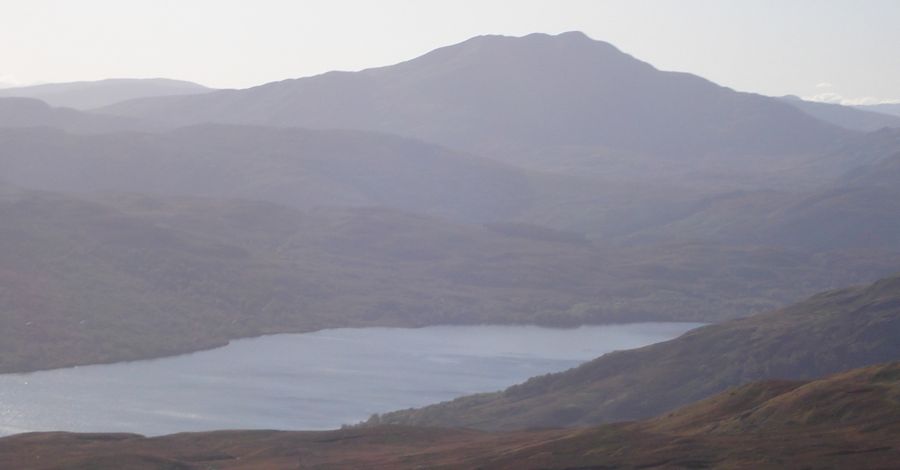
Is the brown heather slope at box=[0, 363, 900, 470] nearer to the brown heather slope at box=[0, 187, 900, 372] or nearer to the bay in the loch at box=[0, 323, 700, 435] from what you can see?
the bay in the loch at box=[0, 323, 700, 435]

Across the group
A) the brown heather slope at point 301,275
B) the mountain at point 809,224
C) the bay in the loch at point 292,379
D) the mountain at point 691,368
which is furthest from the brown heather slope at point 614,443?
the mountain at point 809,224

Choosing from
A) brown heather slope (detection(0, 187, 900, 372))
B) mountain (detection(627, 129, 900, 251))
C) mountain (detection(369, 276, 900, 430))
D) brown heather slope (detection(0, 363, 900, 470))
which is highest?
mountain (detection(627, 129, 900, 251))

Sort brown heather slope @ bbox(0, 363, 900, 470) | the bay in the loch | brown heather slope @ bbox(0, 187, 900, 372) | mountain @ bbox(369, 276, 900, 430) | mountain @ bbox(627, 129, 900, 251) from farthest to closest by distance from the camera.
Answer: mountain @ bbox(627, 129, 900, 251)
brown heather slope @ bbox(0, 187, 900, 372)
the bay in the loch
mountain @ bbox(369, 276, 900, 430)
brown heather slope @ bbox(0, 363, 900, 470)

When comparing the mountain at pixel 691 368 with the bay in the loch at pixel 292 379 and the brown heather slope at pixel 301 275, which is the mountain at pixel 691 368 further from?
the brown heather slope at pixel 301 275

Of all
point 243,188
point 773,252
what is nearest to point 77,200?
point 243,188

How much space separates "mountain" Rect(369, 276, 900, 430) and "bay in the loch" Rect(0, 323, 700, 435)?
719 centimetres

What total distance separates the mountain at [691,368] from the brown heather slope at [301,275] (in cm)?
3272

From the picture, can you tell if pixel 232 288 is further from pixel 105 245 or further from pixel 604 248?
pixel 604 248

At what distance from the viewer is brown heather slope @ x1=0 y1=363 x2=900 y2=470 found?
Answer: 28625 mm

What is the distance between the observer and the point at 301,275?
438 feet

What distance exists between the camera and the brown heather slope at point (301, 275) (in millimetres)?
103375

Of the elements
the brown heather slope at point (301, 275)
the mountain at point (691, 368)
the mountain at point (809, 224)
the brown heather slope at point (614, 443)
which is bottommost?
the brown heather slope at point (614, 443)

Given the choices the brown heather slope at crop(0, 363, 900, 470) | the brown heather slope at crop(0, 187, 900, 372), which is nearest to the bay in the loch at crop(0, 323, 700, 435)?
the brown heather slope at crop(0, 187, 900, 372)

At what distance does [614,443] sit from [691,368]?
40956 millimetres
